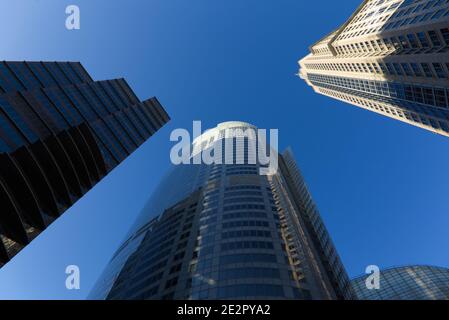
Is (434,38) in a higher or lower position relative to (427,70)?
higher

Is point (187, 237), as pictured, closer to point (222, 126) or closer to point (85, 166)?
point (85, 166)

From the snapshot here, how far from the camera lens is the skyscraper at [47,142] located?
54.6 meters

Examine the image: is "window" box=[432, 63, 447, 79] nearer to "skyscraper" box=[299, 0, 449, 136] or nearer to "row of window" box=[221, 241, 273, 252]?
"skyscraper" box=[299, 0, 449, 136]

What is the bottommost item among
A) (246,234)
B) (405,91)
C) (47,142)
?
(246,234)

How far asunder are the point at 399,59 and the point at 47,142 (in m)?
76.6

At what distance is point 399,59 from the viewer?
79.4 metres

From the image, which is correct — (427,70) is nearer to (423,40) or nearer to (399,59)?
(423,40)

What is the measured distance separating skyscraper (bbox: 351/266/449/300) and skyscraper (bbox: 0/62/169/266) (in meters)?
97.9

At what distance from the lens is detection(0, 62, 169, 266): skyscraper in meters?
54.6

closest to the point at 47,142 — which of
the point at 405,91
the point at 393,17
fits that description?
the point at 405,91

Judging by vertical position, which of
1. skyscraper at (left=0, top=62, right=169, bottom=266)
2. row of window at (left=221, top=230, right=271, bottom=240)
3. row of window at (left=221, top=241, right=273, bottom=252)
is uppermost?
skyscraper at (left=0, top=62, right=169, bottom=266)

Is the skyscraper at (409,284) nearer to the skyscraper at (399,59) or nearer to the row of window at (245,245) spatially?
the skyscraper at (399,59)

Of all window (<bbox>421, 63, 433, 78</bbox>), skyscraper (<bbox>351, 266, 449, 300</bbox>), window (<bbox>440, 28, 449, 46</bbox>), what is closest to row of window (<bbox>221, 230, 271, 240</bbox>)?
window (<bbox>421, 63, 433, 78</bbox>)
